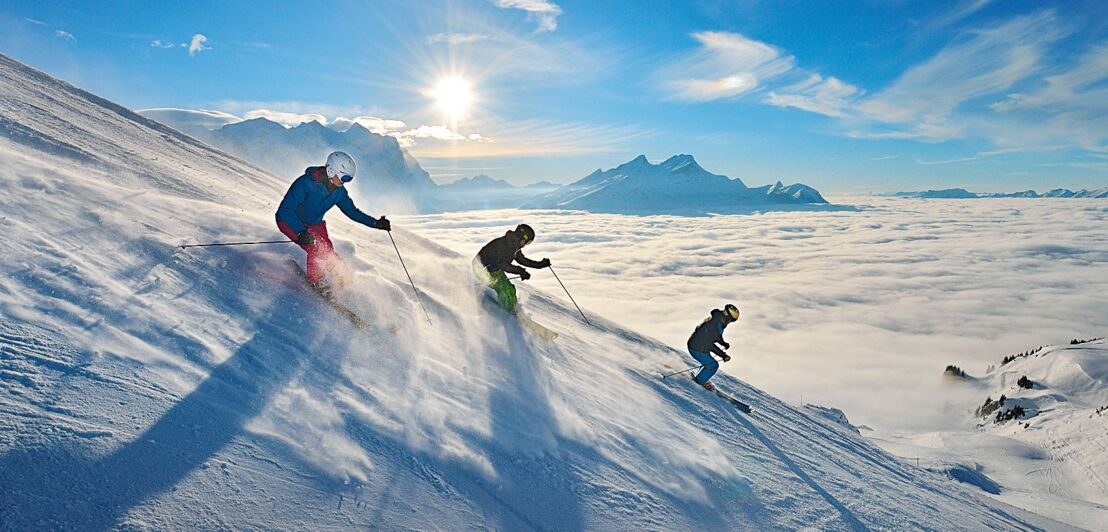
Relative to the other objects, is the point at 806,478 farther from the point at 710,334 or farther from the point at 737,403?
the point at 710,334

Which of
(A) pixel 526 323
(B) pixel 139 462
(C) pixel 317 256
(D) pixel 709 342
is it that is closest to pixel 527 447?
(B) pixel 139 462

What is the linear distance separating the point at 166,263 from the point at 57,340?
2.04 meters

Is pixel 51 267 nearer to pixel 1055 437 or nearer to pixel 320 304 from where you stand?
pixel 320 304

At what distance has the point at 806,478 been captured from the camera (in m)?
6.79

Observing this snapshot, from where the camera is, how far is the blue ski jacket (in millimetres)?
5949

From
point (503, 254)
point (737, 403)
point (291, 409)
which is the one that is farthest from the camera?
point (737, 403)

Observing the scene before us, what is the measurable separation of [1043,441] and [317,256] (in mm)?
29565

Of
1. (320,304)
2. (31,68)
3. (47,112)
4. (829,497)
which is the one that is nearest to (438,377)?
(320,304)

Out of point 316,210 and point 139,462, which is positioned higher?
point 316,210

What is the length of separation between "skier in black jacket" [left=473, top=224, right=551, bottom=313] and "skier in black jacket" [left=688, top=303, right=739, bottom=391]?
157 inches

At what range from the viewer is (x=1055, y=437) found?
20812mm

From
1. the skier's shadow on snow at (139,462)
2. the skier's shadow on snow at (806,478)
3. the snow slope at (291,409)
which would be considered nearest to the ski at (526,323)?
the snow slope at (291,409)

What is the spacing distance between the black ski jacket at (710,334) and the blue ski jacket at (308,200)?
7.38m

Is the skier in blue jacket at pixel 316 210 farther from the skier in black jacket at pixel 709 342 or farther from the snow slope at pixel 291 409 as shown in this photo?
the skier in black jacket at pixel 709 342
